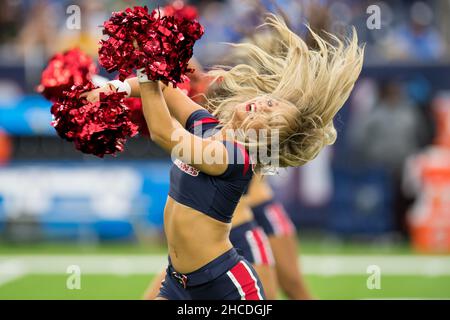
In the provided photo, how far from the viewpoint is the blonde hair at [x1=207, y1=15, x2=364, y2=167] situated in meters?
4.21

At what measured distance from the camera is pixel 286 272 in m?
5.98

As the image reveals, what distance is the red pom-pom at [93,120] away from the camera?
3.94 meters

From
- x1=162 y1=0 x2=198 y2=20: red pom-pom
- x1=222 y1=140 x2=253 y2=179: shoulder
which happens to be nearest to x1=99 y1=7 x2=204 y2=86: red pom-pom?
x1=222 y1=140 x2=253 y2=179: shoulder

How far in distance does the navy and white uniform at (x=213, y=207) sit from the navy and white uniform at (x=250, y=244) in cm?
97

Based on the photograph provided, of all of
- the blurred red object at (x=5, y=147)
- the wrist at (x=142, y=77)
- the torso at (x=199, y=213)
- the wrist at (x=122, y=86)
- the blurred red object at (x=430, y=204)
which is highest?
the wrist at (x=142, y=77)

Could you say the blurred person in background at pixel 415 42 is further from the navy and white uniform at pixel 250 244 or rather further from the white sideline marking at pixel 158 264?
the navy and white uniform at pixel 250 244

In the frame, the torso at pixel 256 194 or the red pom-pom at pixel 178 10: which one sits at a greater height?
the red pom-pom at pixel 178 10

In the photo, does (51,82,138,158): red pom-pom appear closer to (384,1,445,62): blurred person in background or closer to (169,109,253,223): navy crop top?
(169,109,253,223): navy crop top

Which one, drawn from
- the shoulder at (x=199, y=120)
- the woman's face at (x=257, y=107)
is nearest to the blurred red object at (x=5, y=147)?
the shoulder at (x=199, y=120)

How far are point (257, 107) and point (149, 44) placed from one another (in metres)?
0.67

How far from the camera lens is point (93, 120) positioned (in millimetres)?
3938

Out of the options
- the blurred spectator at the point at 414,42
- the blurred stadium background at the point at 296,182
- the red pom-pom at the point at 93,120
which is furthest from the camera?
the blurred spectator at the point at 414,42

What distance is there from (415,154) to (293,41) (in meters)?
7.09
